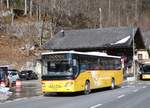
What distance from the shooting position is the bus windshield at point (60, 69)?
92.3ft

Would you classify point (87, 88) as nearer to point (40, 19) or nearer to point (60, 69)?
point (60, 69)

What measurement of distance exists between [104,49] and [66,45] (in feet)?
19.2

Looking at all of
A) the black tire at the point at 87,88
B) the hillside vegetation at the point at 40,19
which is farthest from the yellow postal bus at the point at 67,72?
the hillside vegetation at the point at 40,19

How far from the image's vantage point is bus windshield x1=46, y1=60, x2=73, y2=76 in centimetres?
2814

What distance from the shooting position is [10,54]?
232 ft

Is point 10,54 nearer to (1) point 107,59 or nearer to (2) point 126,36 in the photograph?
(2) point 126,36

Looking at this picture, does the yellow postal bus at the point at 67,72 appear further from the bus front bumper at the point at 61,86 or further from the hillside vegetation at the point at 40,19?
the hillside vegetation at the point at 40,19

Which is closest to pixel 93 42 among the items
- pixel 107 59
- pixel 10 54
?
pixel 10 54

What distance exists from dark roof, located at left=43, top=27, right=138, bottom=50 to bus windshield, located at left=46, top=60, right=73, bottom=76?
41.0 metres

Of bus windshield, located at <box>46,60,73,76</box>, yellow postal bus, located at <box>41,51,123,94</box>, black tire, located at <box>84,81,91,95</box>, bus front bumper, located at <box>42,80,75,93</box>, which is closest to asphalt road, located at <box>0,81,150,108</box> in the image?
bus front bumper, located at <box>42,80,75,93</box>

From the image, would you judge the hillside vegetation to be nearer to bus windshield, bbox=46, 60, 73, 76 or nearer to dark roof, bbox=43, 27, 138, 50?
dark roof, bbox=43, 27, 138, 50

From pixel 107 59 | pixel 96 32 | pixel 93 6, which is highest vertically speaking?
pixel 93 6

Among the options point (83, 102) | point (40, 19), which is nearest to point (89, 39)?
point (40, 19)

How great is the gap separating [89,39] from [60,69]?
45149 mm
